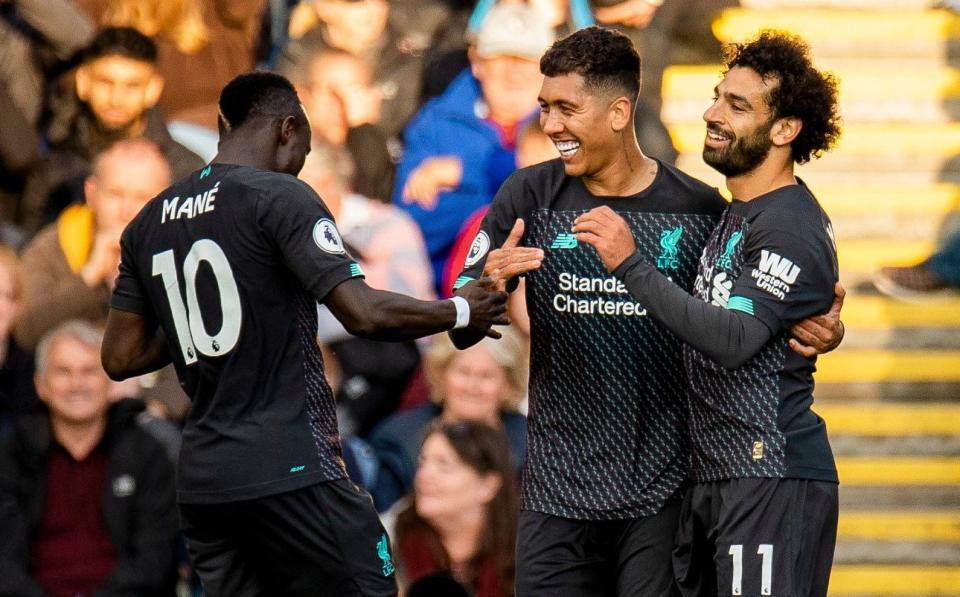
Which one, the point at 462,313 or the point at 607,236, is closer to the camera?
the point at 607,236

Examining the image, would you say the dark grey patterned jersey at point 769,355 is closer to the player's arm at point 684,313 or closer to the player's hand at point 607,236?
the player's arm at point 684,313

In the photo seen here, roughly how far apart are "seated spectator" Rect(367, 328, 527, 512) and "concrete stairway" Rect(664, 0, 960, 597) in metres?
1.74

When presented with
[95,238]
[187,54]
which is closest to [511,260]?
[95,238]

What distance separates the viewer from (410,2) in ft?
31.7

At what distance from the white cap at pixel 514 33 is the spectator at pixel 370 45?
1.85 feet

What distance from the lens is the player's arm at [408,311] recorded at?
5.20 metres

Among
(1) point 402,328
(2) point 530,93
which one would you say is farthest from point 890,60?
(1) point 402,328

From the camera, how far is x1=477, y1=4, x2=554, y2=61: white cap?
8.81 m

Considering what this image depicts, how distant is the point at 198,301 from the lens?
5250 mm

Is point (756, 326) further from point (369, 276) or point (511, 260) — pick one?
point (369, 276)

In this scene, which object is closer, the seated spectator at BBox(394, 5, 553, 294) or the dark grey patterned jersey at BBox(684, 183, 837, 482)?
the dark grey patterned jersey at BBox(684, 183, 837, 482)

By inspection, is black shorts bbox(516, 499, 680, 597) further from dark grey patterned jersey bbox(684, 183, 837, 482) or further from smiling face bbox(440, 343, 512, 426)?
smiling face bbox(440, 343, 512, 426)

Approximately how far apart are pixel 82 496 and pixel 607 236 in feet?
10.8

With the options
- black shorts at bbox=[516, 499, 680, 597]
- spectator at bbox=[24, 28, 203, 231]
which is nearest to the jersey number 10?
black shorts at bbox=[516, 499, 680, 597]
